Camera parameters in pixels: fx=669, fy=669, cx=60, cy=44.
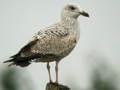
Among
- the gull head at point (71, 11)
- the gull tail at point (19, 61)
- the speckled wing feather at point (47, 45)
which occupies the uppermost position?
the gull head at point (71, 11)

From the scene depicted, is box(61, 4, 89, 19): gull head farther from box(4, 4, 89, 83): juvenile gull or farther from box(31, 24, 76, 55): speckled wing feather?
box(31, 24, 76, 55): speckled wing feather

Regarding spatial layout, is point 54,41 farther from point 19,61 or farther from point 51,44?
point 19,61

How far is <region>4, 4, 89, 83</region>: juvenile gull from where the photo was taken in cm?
1739

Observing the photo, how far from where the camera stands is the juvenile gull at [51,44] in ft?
57.1

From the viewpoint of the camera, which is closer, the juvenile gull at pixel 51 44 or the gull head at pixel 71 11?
the juvenile gull at pixel 51 44

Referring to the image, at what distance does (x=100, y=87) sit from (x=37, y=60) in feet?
30.6

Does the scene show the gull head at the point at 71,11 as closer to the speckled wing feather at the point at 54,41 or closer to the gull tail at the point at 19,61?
the speckled wing feather at the point at 54,41

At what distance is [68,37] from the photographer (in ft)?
58.9

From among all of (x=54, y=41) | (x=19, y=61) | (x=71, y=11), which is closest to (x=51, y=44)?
(x=54, y=41)

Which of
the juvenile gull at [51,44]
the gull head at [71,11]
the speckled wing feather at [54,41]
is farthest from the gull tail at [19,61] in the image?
the gull head at [71,11]

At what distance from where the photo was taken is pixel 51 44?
17.8 m

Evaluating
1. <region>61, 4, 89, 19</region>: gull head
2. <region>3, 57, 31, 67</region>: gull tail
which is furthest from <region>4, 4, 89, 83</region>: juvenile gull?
<region>61, 4, 89, 19</region>: gull head

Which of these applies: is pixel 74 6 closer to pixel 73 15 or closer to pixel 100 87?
pixel 73 15

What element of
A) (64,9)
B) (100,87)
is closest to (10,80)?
(100,87)
